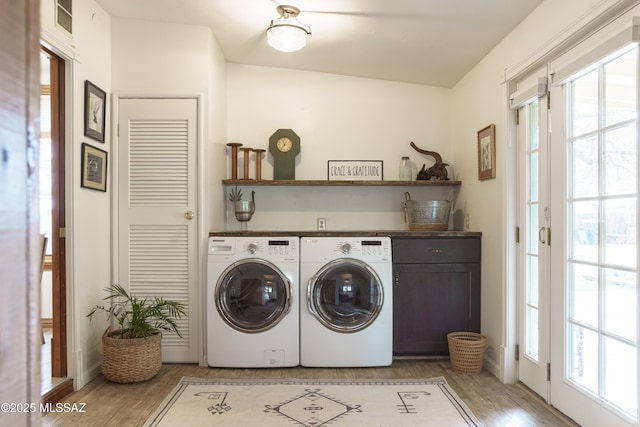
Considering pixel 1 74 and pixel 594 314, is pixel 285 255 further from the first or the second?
pixel 1 74

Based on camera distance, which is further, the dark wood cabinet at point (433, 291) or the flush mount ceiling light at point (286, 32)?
the dark wood cabinet at point (433, 291)

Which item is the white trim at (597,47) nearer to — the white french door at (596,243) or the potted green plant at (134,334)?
the white french door at (596,243)

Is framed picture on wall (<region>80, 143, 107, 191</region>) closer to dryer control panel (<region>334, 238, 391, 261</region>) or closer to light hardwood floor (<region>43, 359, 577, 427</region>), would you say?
light hardwood floor (<region>43, 359, 577, 427</region>)

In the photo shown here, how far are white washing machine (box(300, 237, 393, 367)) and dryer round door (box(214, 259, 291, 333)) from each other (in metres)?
0.16

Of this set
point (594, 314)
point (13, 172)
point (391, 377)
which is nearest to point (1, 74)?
point (13, 172)

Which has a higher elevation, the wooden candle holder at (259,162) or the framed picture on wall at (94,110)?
the framed picture on wall at (94,110)

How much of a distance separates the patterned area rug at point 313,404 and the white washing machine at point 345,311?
12.2 inches

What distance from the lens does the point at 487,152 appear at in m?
3.24

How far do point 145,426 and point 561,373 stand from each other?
214 centimetres

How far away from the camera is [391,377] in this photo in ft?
10.0

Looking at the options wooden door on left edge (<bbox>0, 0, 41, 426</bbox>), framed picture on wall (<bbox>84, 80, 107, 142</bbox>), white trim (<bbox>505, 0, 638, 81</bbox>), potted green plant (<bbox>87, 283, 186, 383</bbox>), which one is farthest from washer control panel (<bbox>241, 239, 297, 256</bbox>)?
wooden door on left edge (<bbox>0, 0, 41, 426</bbox>)

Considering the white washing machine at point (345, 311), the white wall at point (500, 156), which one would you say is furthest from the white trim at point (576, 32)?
the white washing machine at point (345, 311)

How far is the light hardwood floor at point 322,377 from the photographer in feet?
7.76

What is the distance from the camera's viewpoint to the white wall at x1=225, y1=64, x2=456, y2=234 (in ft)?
13.3
